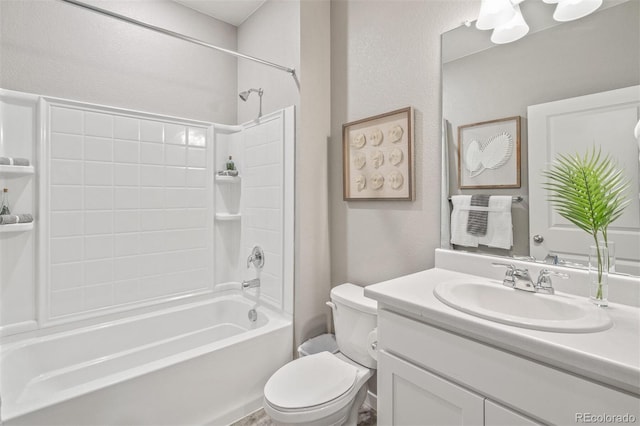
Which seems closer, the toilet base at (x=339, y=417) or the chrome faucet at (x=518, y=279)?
the chrome faucet at (x=518, y=279)

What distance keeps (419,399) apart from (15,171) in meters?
2.24

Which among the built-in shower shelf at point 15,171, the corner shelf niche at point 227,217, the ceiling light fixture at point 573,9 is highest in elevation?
the ceiling light fixture at point 573,9

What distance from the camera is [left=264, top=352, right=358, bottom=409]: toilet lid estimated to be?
4.50 feet

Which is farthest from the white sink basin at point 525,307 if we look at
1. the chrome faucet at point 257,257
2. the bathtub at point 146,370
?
the chrome faucet at point 257,257

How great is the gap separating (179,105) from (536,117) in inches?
91.2

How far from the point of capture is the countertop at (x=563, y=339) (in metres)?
0.68

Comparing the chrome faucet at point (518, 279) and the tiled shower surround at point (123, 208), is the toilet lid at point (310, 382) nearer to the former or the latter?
the chrome faucet at point (518, 279)

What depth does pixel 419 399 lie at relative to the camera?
41.2 inches

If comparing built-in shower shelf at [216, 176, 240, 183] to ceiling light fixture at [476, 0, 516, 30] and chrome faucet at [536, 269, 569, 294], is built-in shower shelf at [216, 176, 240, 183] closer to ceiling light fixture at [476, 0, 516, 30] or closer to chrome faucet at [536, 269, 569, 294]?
ceiling light fixture at [476, 0, 516, 30]

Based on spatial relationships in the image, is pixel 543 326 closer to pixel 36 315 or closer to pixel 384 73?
pixel 384 73

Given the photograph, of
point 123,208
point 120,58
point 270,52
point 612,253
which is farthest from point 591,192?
point 120,58

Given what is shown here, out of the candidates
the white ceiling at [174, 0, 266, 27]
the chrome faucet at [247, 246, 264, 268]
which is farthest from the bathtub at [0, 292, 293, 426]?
the white ceiling at [174, 0, 266, 27]

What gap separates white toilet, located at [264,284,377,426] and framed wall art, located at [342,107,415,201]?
24.8 inches

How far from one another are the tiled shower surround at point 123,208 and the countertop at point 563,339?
1757 millimetres
